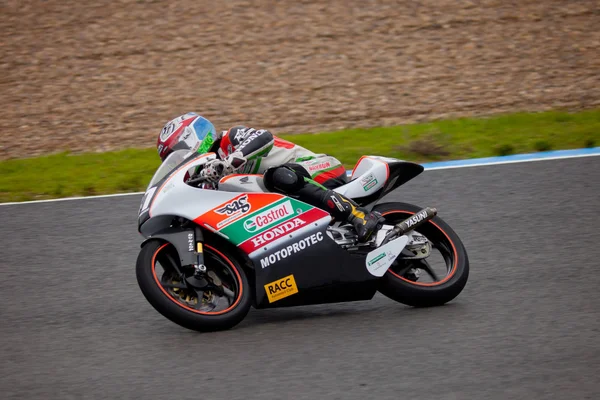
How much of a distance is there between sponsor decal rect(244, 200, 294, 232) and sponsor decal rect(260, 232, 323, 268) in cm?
19

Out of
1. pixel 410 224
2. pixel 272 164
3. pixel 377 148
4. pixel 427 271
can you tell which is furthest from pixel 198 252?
pixel 377 148

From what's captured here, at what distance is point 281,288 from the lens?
17.7ft

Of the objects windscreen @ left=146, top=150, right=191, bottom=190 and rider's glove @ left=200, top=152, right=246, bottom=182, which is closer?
rider's glove @ left=200, top=152, right=246, bottom=182

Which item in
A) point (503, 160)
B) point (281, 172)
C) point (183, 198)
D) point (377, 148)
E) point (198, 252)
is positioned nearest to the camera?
point (198, 252)

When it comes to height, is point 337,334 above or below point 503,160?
above

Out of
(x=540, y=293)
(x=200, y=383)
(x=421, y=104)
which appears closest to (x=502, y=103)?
(x=421, y=104)

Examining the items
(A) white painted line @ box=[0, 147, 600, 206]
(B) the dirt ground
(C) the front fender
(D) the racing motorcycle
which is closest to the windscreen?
(D) the racing motorcycle

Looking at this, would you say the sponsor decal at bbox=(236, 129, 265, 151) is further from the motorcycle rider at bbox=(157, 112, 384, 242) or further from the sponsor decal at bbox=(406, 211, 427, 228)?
the sponsor decal at bbox=(406, 211, 427, 228)

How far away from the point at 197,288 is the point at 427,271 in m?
1.60

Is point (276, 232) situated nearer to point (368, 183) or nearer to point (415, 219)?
point (368, 183)

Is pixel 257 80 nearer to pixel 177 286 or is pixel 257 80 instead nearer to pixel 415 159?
pixel 415 159

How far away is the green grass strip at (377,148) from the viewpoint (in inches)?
378

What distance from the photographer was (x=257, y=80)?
13.6 metres

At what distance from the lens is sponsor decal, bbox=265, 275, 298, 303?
539cm
